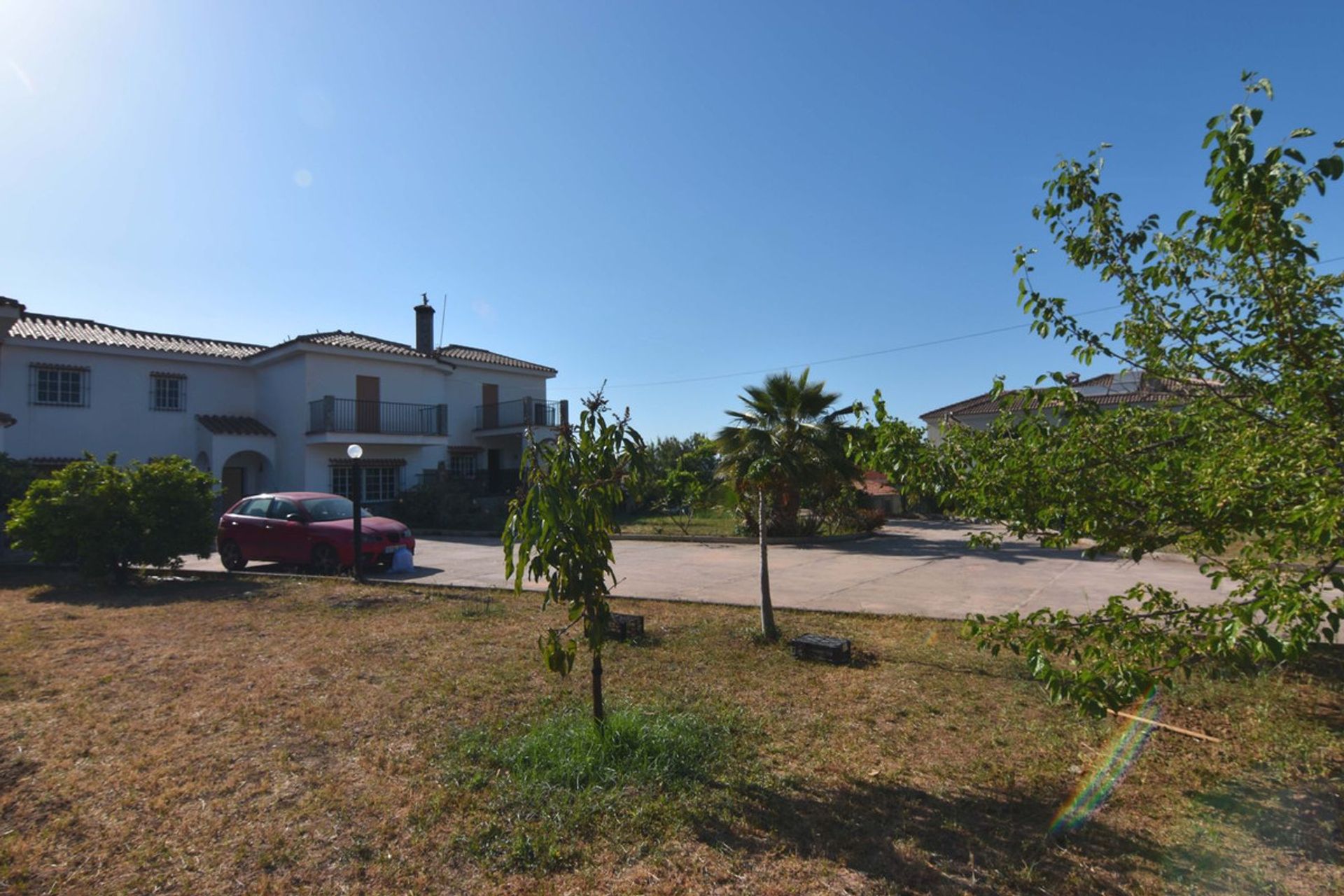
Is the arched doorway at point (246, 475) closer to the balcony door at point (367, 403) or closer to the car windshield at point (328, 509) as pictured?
the balcony door at point (367, 403)

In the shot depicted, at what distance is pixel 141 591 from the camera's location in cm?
1077

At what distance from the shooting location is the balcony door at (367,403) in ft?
78.1

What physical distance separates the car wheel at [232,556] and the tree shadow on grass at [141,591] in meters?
0.85

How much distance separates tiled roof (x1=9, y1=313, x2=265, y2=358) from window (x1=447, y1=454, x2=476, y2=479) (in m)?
7.77

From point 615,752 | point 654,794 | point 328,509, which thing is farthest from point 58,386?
point 654,794

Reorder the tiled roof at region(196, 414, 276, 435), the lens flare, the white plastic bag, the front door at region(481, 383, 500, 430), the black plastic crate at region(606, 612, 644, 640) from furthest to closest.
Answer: the front door at region(481, 383, 500, 430), the tiled roof at region(196, 414, 276, 435), the white plastic bag, the black plastic crate at region(606, 612, 644, 640), the lens flare

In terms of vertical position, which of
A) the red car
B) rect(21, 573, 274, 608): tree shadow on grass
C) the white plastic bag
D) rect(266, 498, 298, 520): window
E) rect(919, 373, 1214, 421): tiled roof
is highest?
rect(919, 373, 1214, 421): tiled roof

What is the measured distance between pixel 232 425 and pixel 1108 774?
25080mm

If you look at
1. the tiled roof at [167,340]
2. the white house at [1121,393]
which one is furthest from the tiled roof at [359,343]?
the white house at [1121,393]

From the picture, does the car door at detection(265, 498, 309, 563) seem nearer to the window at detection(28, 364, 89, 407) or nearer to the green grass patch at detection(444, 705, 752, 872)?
the green grass patch at detection(444, 705, 752, 872)

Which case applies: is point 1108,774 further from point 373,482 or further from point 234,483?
point 234,483

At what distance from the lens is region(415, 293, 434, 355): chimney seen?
28.4 metres

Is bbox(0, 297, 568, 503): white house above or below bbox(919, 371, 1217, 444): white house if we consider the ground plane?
above

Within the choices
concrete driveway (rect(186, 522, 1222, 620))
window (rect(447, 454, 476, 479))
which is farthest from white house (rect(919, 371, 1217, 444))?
window (rect(447, 454, 476, 479))
